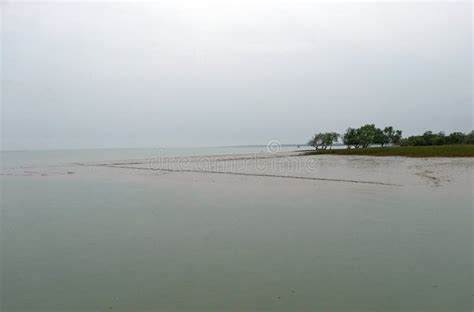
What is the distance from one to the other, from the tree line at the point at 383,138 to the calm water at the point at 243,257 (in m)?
64.9

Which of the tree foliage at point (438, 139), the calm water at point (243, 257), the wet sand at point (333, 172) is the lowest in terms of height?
the calm water at point (243, 257)

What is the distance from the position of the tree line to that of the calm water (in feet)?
213

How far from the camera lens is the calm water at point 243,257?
14.7ft

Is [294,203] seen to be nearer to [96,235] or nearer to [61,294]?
[96,235]

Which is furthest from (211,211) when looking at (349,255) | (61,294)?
(61,294)

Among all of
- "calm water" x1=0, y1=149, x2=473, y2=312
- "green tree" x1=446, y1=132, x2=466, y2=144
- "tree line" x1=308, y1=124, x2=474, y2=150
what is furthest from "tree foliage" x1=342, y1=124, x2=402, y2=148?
"calm water" x1=0, y1=149, x2=473, y2=312

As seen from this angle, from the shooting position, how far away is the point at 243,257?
593 cm

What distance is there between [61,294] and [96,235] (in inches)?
114

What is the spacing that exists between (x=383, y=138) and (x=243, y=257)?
7854cm

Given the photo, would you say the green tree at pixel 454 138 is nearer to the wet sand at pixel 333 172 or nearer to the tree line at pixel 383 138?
the tree line at pixel 383 138

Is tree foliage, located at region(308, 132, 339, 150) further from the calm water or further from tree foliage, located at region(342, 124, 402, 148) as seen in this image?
the calm water

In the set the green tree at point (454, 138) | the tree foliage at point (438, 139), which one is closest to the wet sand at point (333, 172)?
the tree foliage at point (438, 139)

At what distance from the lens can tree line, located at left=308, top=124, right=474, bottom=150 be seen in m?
67.9

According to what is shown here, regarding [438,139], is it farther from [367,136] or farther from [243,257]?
[243,257]
